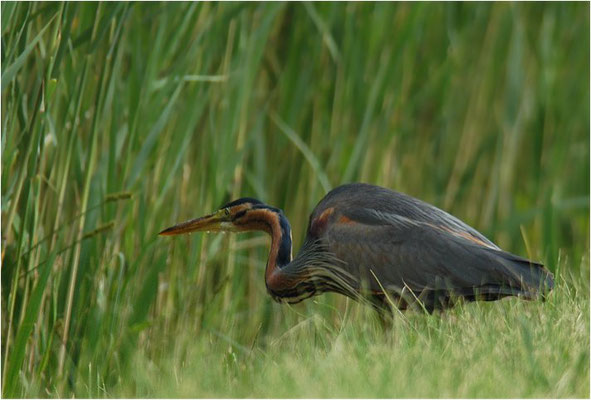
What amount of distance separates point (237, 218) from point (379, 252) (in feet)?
1.93

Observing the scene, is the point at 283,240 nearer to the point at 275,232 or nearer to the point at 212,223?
the point at 275,232

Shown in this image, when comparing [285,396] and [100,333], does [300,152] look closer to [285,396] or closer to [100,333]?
[100,333]

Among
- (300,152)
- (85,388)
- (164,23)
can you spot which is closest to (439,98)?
(300,152)

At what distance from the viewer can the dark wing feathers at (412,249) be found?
139 inches

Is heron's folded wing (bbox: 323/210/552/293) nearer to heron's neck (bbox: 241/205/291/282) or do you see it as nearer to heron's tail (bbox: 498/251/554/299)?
heron's tail (bbox: 498/251/554/299)

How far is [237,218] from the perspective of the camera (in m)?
4.02

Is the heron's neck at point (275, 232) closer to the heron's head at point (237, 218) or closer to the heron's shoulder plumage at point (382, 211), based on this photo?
the heron's head at point (237, 218)

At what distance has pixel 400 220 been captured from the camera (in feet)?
12.6

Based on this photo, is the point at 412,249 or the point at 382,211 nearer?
the point at 412,249

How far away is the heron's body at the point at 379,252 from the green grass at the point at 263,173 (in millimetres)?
157

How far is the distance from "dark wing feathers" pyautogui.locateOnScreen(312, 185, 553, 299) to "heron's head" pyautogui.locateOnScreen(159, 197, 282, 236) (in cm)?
21

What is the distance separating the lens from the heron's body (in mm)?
3576

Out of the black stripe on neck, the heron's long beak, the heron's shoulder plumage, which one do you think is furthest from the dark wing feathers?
the heron's long beak

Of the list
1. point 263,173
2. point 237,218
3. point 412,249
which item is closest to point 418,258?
point 412,249
